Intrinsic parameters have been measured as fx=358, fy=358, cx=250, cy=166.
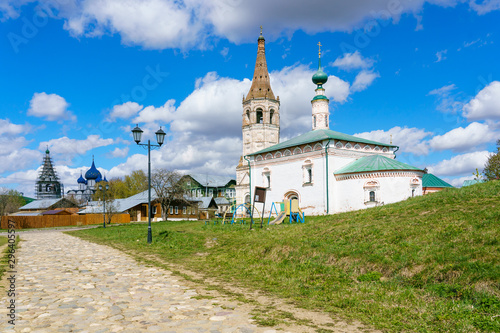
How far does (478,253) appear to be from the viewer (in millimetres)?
6672

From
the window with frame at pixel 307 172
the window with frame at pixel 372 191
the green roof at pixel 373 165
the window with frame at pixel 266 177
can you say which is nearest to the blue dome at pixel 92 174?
the window with frame at pixel 266 177

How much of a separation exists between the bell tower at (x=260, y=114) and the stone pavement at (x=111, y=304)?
1618 inches

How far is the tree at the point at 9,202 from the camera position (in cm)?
6925

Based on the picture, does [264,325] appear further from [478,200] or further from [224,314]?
[478,200]

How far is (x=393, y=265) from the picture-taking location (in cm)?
741

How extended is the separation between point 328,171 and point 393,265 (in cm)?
2097

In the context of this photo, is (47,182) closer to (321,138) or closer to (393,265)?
(321,138)

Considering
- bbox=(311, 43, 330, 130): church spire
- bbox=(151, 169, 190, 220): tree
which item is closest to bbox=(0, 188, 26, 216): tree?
bbox=(151, 169, 190, 220): tree

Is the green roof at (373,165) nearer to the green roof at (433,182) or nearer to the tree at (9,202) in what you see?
the green roof at (433,182)

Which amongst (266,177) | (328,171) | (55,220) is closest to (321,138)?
(328,171)

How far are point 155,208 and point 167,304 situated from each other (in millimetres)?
49265

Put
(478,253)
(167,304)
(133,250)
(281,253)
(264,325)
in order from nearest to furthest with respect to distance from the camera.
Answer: (264,325) < (167,304) < (478,253) < (281,253) < (133,250)

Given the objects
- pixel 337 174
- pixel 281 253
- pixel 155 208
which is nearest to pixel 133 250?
pixel 281 253

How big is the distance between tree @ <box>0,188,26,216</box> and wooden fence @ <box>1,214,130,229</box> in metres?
27.2
